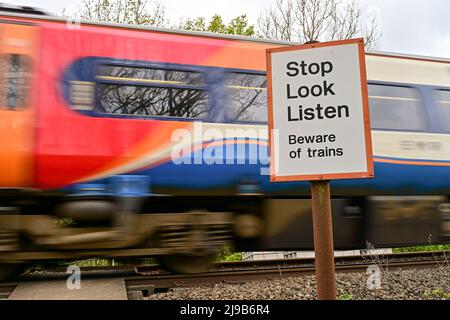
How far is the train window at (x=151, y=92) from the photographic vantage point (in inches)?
209

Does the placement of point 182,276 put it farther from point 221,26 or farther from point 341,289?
point 221,26

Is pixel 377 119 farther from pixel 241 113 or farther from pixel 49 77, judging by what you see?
pixel 49 77

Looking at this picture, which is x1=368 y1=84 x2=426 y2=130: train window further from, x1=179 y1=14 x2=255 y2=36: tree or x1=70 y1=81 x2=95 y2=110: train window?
x1=179 y1=14 x2=255 y2=36: tree

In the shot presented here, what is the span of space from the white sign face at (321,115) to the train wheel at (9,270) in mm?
3746

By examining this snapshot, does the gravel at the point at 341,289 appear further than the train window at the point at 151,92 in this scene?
No

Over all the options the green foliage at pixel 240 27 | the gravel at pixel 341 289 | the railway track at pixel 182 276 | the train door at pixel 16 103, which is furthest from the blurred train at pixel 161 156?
the green foliage at pixel 240 27

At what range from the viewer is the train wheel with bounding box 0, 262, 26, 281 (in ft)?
16.6

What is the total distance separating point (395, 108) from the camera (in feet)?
21.4

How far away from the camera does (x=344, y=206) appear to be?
246 inches

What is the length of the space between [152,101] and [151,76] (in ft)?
1.09

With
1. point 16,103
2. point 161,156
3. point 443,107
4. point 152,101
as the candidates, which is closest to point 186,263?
point 161,156

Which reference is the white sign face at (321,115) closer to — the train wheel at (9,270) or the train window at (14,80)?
the train window at (14,80)

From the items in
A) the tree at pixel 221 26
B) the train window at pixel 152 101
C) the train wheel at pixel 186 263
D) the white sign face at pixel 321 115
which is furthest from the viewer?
the tree at pixel 221 26
